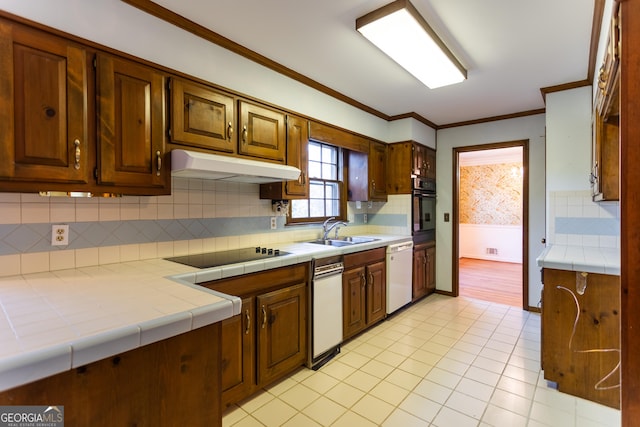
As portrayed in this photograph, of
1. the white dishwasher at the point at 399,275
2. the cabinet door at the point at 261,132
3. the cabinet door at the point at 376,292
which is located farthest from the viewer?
the white dishwasher at the point at 399,275

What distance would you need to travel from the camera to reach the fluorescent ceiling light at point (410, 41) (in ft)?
6.15

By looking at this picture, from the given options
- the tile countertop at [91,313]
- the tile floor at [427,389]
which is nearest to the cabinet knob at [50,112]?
the tile countertop at [91,313]

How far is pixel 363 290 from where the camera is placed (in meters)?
3.04

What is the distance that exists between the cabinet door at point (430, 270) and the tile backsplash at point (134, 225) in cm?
221

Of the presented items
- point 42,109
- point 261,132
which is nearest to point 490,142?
point 261,132

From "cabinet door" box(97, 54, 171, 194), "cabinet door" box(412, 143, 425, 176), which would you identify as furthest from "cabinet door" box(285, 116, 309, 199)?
"cabinet door" box(412, 143, 425, 176)

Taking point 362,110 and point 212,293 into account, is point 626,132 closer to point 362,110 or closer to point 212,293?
point 212,293

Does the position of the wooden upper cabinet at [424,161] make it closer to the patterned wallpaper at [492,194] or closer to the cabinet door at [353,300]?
Answer: the cabinet door at [353,300]

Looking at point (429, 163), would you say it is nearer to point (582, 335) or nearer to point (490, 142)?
point (490, 142)

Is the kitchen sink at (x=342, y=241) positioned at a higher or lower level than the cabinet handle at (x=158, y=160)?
lower

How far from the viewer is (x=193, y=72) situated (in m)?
2.00

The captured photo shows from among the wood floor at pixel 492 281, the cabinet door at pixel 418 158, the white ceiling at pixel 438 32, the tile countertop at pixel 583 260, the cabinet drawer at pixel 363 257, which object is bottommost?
the wood floor at pixel 492 281

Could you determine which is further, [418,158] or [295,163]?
[418,158]

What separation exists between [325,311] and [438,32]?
7.28 ft
